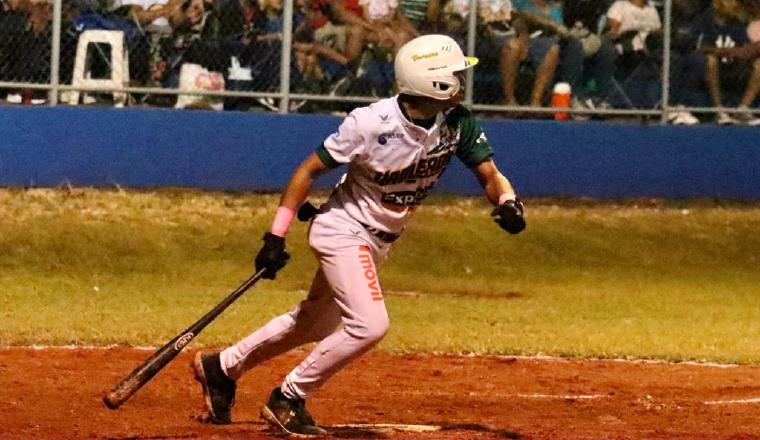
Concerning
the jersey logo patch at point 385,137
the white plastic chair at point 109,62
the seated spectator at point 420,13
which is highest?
the jersey logo patch at point 385,137

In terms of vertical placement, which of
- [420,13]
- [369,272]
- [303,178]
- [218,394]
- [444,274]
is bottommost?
[444,274]

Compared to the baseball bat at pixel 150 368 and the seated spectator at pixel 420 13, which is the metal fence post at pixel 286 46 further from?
the baseball bat at pixel 150 368

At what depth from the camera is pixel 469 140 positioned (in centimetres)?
757

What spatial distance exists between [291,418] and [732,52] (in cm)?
1207

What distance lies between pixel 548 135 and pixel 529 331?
19.9ft

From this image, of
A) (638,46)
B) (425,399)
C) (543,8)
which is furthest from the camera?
(638,46)

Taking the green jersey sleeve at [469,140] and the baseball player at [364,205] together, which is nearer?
the baseball player at [364,205]

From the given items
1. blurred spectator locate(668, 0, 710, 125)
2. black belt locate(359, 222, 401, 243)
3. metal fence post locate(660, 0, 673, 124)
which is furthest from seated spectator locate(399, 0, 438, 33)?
black belt locate(359, 222, 401, 243)

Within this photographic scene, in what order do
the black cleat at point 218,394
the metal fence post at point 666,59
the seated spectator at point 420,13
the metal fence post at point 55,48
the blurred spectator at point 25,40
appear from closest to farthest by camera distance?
1. the black cleat at point 218,394
2. the blurred spectator at point 25,40
3. the metal fence post at point 55,48
4. the seated spectator at point 420,13
5. the metal fence post at point 666,59

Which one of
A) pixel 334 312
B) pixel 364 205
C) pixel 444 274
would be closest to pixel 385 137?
pixel 364 205

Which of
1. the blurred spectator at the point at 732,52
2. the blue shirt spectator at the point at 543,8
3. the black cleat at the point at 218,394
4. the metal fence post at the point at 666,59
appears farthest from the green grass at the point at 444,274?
the black cleat at the point at 218,394

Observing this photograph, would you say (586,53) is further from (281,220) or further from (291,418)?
(291,418)

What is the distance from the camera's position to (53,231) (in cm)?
1512

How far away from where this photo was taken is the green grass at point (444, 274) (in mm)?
11625
